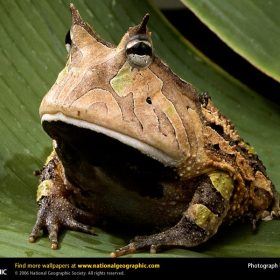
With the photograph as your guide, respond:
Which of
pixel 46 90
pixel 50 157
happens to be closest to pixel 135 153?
pixel 50 157

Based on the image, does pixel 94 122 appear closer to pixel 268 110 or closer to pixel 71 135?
pixel 71 135

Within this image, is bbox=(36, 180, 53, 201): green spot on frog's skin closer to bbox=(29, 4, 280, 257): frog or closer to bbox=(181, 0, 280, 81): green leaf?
bbox=(29, 4, 280, 257): frog

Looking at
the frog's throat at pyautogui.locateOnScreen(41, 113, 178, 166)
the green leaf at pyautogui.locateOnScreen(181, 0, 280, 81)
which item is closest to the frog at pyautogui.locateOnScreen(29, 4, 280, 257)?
the frog's throat at pyautogui.locateOnScreen(41, 113, 178, 166)

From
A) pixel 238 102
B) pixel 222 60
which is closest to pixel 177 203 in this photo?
pixel 238 102

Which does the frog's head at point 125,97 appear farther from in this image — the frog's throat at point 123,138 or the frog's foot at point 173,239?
the frog's foot at point 173,239

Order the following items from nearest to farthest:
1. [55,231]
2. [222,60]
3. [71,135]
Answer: [71,135], [55,231], [222,60]
